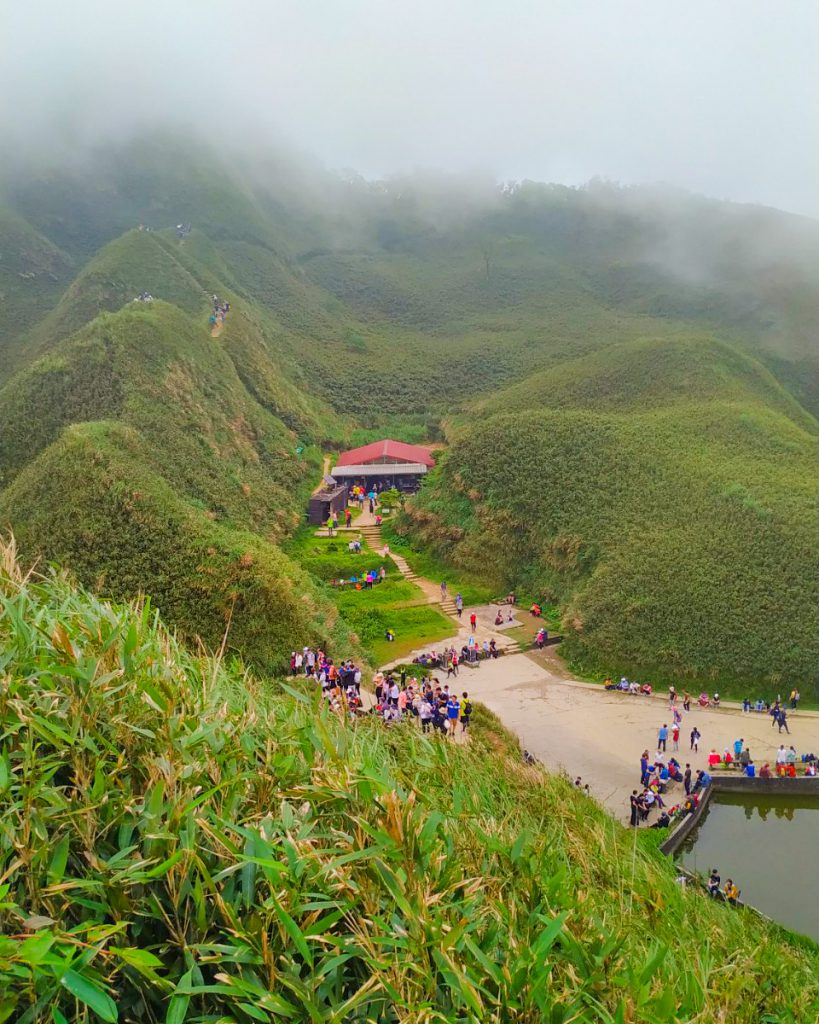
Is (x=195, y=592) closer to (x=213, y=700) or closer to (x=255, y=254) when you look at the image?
(x=213, y=700)

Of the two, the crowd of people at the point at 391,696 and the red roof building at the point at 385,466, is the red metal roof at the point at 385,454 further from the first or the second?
the crowd of people at the point at 391,696

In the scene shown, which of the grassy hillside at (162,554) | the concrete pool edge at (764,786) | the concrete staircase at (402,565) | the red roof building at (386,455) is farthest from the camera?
the red roof building at (386,455)

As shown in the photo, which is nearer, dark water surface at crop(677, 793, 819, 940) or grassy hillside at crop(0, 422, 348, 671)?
dark water surface at crop(677, 793, 819, 940)

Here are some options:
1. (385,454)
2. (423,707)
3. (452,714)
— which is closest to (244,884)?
(423,707)

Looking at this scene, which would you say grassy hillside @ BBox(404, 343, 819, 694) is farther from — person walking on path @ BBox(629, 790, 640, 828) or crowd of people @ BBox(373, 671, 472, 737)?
crowd of people @ BBox(373, 671, 472, 737)

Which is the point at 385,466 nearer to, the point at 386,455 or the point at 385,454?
the point at 386,455

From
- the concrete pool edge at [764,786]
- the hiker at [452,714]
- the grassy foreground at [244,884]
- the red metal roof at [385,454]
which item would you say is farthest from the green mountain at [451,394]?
the grassy foreground at [244,884]

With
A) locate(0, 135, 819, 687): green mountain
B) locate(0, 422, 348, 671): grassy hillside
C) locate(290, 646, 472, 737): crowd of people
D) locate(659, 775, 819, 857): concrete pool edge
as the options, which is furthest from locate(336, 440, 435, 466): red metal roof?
locate(659, 775, 819, 857): concrete pool edge
